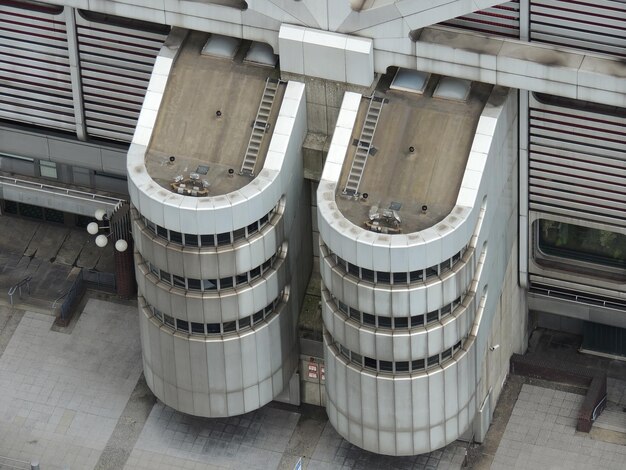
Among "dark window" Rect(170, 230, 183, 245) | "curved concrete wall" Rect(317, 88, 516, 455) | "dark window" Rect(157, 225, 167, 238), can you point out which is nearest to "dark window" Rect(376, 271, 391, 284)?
"curved concrete wall" Rect(317, 88, 516, 455)

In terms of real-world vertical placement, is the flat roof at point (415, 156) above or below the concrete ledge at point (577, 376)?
above

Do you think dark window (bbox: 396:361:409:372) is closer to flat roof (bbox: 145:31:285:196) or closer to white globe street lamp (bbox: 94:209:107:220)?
flat roof (bbox: 145:31:285:196)

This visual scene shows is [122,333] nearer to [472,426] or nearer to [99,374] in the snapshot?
[99,374]

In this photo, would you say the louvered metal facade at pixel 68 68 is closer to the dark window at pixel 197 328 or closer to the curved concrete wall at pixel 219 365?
the curved concrete wall at pixel 219 365

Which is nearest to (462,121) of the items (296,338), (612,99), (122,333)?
(612,99)

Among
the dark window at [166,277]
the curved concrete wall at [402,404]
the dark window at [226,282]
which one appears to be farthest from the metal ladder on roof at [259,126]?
the curved concrete wall at [402,404]

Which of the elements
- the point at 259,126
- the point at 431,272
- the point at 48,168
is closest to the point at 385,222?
the point at 431,272
